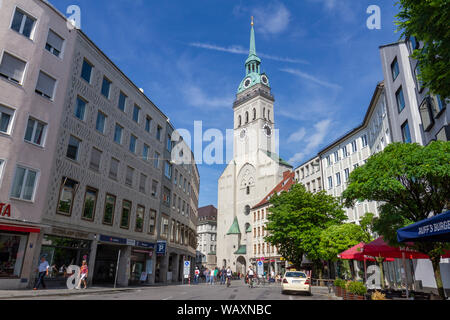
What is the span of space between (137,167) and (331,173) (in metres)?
29.0

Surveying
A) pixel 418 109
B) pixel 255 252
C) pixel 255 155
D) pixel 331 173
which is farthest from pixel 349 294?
pixel 255 155

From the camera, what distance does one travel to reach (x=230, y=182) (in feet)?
270

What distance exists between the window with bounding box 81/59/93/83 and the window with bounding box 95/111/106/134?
2.60m

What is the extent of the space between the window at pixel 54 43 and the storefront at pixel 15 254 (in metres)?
10.9

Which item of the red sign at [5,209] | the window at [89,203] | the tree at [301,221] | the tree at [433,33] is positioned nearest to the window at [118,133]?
the window at [89,203]

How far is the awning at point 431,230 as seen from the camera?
6.20 meters

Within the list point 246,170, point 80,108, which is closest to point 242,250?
point 246,170

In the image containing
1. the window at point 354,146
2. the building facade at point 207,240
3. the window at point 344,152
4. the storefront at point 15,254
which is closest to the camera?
the storefront at point 15,254

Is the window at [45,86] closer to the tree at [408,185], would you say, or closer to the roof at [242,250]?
the tree at [408,185]

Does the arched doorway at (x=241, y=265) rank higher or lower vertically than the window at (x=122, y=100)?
lower

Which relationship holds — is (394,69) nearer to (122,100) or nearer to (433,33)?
(433,33)

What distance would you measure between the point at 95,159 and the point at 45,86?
6.14 m

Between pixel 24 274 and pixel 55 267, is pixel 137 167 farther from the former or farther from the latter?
pixel 24 274

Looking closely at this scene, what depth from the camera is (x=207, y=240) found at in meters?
94.2
